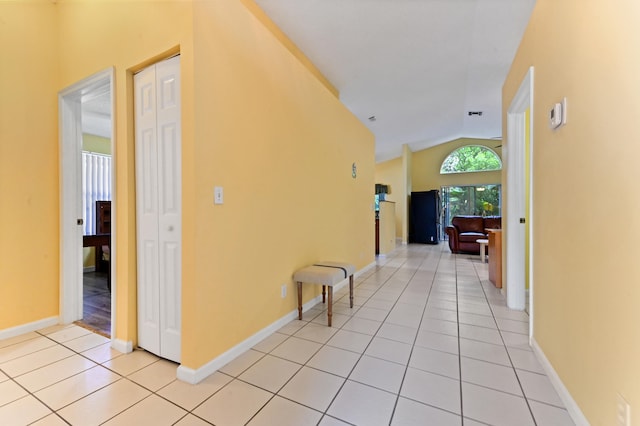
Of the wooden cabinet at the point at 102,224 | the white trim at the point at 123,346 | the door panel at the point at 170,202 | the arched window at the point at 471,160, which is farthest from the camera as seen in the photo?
the arched window at the point at 471,160

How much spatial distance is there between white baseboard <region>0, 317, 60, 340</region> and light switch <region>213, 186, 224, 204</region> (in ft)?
6.74

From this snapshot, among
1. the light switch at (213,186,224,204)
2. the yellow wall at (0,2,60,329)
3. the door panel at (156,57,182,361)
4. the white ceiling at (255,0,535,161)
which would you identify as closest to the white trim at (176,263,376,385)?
the door panel at (156,57,182,361)

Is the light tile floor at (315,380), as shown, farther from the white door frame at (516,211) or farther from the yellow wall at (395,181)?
the yellow wall at (395,181)

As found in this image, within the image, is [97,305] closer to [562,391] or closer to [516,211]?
[562,391]

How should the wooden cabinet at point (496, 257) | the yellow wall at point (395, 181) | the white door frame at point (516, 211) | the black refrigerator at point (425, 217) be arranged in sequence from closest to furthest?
1. the white door frame at point (516, 211)
2. the wooden cabinet at point (496, 257)
3. the black refrigerator at point (425, 217)
4. the yellow wall at point (395, 181)

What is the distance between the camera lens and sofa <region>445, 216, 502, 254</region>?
651 cm

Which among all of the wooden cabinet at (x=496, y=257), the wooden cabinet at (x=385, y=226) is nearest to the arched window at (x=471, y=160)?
the wooden cabinet at (x=385, y=226)

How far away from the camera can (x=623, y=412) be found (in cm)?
100

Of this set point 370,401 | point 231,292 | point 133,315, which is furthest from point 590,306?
point 133,315

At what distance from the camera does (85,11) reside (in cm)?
227

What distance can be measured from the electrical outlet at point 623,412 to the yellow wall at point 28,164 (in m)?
3.72

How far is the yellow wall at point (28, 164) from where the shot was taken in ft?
7.29

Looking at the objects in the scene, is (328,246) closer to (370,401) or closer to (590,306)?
(370,401)

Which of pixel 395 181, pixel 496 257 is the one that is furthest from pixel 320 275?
pixel 395 181
